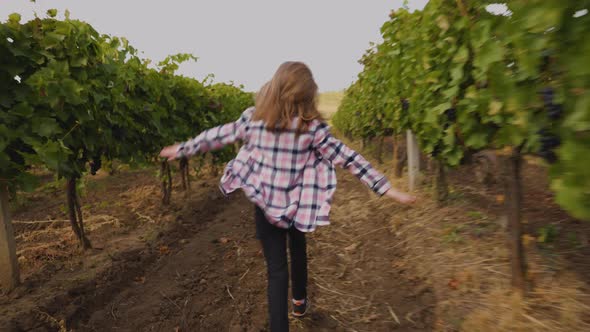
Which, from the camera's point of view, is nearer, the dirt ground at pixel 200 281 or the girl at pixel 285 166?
the girl at pixel 285 166

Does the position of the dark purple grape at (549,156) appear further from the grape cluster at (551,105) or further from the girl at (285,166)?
the girl at (285,166)

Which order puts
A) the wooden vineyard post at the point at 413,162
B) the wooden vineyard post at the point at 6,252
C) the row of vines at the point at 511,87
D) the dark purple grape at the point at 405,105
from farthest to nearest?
the wooden vineyard post at the point at 413,162, the dark purple grape at the point at 405,105, the wooden vineyard post at the point at 6,252, the row of vines at the point at 511,87

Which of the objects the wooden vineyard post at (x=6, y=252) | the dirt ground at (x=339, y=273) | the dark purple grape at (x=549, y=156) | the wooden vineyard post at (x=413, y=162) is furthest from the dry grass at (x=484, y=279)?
the wooden vineyard post at (x=6, y=252)

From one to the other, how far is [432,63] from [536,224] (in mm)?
1801

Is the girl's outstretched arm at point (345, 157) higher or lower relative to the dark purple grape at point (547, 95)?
lower

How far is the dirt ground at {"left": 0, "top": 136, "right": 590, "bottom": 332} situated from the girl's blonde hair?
153cm

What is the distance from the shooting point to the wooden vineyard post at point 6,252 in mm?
3477

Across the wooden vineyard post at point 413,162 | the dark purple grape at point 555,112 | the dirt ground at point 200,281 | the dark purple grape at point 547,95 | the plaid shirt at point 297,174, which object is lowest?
the dirt ground at point 200,281

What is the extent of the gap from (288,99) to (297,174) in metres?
0.45

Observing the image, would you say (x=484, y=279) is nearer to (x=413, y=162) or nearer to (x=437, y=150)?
(x=437, y=150)

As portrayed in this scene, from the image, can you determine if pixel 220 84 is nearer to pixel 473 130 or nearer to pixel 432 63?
pixel 432 63

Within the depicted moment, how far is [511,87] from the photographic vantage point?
1864 mm

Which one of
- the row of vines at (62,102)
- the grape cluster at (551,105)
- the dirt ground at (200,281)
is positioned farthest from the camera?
the row of vines at (62,102)

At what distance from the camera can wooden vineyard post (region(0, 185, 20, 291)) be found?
348 cm
